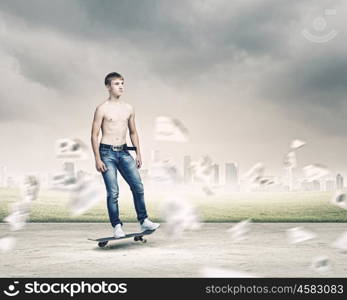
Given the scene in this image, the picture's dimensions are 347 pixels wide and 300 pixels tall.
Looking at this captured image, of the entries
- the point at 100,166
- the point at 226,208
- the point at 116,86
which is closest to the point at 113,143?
the point at 100,166

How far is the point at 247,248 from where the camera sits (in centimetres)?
680

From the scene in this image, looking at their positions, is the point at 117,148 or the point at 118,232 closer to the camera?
the point at 117,148

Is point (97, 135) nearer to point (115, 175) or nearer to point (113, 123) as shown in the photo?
point (113, 123)

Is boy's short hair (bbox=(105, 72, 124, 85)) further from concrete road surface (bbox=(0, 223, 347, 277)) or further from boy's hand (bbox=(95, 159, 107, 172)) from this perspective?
concrete road surface (bbox=(0, 223, 347, 277))

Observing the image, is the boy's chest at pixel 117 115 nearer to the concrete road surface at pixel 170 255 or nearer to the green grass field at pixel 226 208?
the concrete road surface at pixel 170 255

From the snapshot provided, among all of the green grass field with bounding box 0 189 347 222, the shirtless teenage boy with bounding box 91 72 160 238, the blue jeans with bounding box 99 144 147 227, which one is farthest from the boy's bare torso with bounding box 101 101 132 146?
the green grass field with bounding box 0 189 347 222

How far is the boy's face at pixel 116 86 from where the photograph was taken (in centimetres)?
673

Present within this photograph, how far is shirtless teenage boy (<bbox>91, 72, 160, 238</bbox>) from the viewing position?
671cm

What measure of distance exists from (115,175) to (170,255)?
1247 mm

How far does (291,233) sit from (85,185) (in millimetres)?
3354

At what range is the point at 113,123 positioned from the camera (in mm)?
6742

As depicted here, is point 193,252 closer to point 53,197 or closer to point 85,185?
point 85,185

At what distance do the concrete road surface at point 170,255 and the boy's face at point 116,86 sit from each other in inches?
76.1

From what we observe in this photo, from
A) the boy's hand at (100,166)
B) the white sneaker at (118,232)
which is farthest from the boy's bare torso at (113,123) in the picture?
the white sneaker at (118,232)
